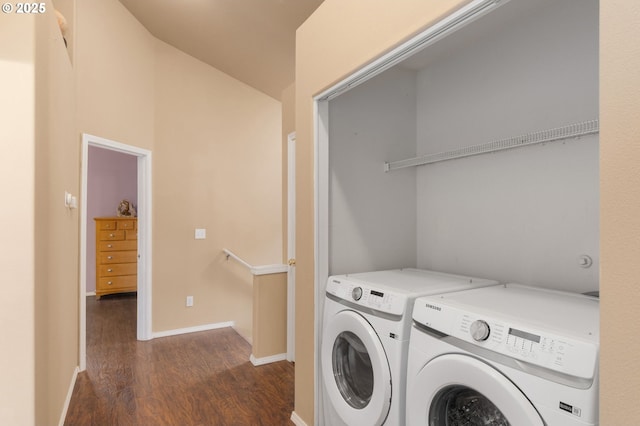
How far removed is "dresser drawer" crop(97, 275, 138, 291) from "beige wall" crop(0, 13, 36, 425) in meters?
4.57

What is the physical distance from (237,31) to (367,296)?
2.83 m

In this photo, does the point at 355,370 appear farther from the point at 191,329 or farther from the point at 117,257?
the point at 117,257

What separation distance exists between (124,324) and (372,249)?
3608mm

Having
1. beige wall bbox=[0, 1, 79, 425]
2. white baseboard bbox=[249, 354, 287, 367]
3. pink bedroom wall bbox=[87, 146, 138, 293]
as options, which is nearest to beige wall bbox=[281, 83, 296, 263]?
white baseboard bbox=[249, 354, 287, 367]

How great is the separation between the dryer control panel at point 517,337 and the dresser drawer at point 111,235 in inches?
223

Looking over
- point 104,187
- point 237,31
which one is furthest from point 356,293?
point 104,187

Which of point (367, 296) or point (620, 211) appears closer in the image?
point (620, 211)

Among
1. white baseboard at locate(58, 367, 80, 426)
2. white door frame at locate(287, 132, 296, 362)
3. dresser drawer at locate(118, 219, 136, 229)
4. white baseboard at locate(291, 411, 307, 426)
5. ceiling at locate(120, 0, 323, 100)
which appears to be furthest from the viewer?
dresser drawer at locate(118, 219, 136, 229)

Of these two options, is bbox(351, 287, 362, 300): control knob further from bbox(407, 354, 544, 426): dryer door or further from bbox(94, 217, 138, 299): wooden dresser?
bbox(94, 217, 138, 299): wooden dresser

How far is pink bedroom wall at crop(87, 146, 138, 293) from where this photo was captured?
19.5ft

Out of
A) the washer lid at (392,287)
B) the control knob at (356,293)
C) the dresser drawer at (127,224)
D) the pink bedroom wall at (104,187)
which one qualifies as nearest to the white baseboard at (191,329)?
the dresser drawer at (127,224)

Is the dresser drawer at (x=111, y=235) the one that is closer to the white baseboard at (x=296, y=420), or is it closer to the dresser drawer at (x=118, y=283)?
the dresser drawer at (x=118, y=283)

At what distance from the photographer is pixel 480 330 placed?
114 centimetres

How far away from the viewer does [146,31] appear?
381 centimetres
